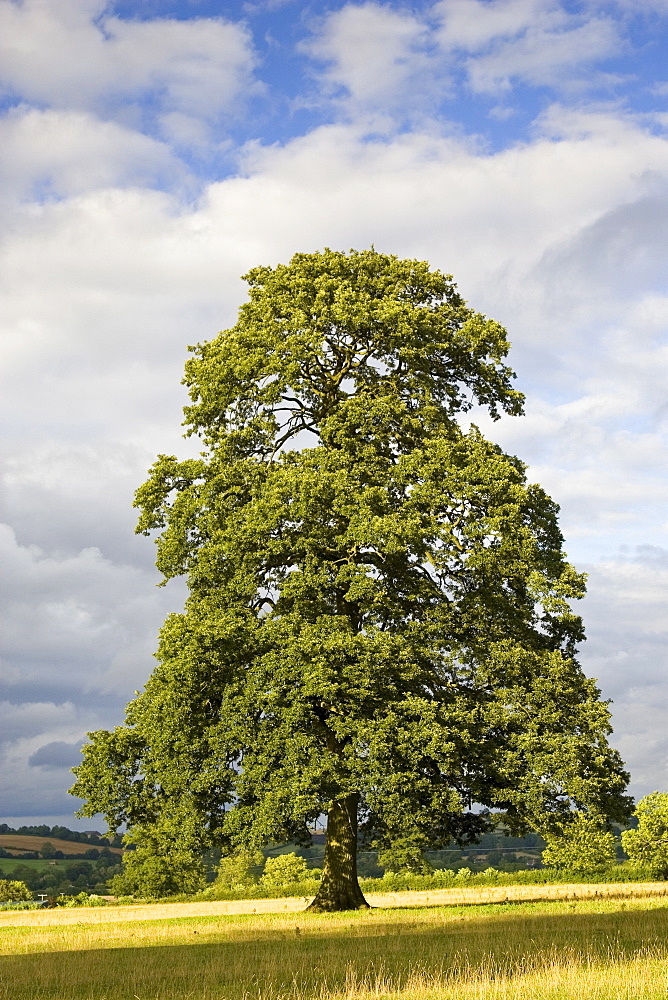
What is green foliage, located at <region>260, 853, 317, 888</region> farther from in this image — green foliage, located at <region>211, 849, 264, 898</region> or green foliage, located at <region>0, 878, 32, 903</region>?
green foliage, located at <region>0, 878, 32, 903</region>

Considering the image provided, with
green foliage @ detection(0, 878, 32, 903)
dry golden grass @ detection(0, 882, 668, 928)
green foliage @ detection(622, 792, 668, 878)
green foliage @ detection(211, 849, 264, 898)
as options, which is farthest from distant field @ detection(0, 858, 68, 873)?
green foliage @ detection(622, 792, 668, 878)

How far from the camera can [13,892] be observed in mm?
73000

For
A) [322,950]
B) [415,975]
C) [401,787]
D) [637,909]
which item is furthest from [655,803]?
[415,975]

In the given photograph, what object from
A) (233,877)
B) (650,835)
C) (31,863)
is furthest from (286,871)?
(31,863)

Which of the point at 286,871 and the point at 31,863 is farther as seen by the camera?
the point at 31,863

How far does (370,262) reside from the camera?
119ft

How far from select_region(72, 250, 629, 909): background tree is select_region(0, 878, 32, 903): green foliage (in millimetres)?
44568

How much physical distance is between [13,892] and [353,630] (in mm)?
53795

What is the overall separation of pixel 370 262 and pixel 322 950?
24149 mm

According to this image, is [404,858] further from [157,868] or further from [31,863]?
[31,863]

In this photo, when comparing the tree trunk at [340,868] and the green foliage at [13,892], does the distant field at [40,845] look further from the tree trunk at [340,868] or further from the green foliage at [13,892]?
the tree trunk at [340,868]

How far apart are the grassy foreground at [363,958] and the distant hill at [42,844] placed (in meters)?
97.5

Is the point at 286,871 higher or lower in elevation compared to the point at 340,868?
lower

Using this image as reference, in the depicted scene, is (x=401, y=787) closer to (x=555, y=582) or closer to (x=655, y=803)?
(x=555, y=582)
